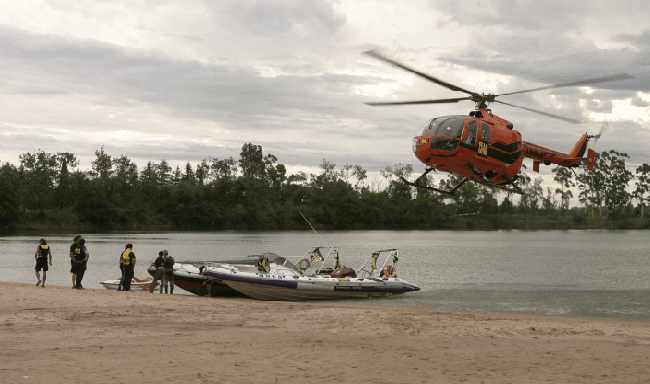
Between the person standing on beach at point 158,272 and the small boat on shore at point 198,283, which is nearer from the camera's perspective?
the person standing on beach at point 158,272

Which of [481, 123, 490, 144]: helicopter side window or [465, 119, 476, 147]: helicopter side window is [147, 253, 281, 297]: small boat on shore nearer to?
[465, 119, 476, 147]: helicopter side window

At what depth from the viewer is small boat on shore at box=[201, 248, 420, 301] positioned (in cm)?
2912

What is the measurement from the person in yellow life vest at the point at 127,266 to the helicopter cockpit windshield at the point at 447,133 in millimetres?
10245

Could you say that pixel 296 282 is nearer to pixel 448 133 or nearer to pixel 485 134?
pixel 448 133

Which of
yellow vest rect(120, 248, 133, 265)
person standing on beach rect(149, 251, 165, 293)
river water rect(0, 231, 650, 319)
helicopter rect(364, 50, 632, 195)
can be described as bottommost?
river water rect(0, 231, 650, 319)

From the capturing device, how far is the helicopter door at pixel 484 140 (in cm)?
2292

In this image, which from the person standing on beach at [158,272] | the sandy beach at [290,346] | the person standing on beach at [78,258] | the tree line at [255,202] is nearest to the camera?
the sandy beach at [290,346]

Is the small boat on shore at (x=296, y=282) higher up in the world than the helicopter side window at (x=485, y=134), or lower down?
lower down

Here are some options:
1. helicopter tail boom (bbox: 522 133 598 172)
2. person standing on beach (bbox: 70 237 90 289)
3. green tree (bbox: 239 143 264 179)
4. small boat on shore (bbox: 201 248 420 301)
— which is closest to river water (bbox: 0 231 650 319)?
small boat on shore (bbox: 201 248 420 301)

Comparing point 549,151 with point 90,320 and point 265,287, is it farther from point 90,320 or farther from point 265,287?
point 90,320

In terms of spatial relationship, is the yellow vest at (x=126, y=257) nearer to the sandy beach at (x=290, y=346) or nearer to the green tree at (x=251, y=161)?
the sandy beach at (x=290, y=346)

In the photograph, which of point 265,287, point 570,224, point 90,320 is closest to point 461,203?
point 570,224

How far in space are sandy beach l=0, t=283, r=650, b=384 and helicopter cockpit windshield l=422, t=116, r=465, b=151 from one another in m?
4.66

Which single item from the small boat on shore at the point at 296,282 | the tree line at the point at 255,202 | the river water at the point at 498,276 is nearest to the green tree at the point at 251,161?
the tree line at the point at 255,202
